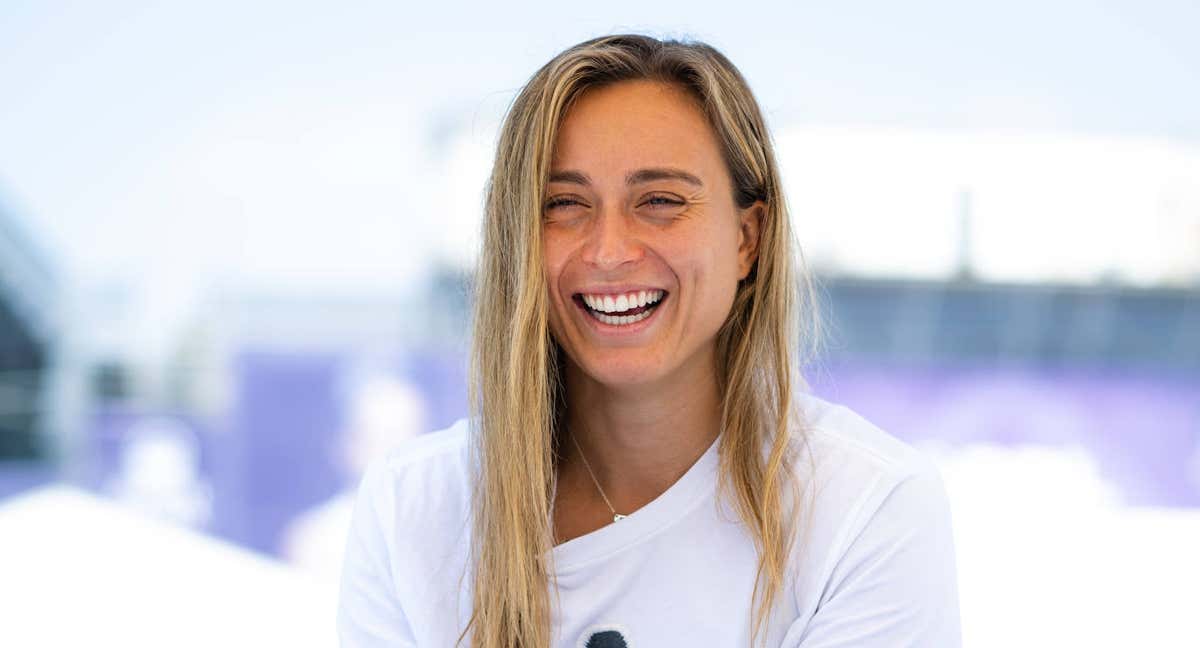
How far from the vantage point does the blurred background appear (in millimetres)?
5457

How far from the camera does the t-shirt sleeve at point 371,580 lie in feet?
4.41

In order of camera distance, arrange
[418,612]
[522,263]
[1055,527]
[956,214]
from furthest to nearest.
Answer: [956,214] < [1055,527] < [418,612] < [522,263]

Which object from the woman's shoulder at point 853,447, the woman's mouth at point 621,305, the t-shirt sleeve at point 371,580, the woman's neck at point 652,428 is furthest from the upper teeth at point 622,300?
the t-shirt sleeve at point 371,580

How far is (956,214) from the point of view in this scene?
5.43 m

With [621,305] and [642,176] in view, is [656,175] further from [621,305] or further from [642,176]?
[621,305]

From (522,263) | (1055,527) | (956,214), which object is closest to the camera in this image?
(522,263)

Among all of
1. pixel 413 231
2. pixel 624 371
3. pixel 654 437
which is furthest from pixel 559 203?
pixel 413 231

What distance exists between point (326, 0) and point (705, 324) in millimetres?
5033

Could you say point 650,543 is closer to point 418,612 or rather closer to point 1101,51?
point 418,612

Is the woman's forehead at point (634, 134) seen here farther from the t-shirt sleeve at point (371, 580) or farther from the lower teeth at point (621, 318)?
the t-shirt sleeve at point (371, 580)

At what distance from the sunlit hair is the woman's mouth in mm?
51

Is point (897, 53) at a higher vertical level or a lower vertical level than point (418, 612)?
higher

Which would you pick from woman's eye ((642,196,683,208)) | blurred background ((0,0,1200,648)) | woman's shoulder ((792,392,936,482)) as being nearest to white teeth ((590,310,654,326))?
woman's eye ((642,196,683,208))

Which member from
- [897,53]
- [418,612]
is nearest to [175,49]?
[897,53]
